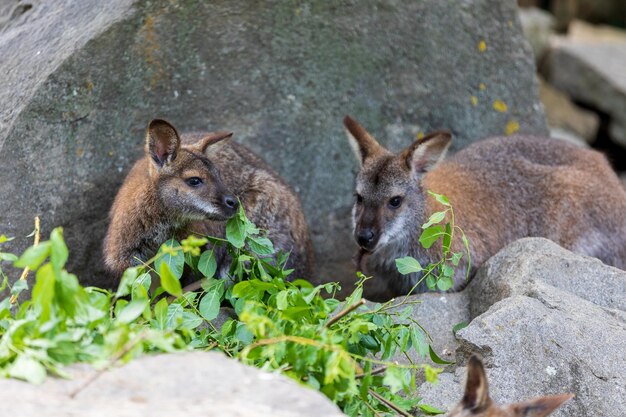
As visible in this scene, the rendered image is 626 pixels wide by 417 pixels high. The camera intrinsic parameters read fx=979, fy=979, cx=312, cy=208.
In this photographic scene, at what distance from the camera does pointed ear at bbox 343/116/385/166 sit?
23.9 feet

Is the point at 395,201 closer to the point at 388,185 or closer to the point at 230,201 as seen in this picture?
the point at 388,185

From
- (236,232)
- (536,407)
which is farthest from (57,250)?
(236,232)

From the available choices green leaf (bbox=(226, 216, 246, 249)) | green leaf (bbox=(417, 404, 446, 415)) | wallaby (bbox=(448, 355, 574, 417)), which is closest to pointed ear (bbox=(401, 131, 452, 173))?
green leaf (bbox=(226, 216, 246, 249))

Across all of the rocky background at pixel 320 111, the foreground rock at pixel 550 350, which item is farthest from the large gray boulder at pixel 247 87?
the foreground rock at pixel 550 350

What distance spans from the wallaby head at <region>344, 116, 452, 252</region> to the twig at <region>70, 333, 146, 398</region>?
10.5 ft

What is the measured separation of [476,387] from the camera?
13.8ft

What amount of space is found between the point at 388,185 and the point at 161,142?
68.0 inches

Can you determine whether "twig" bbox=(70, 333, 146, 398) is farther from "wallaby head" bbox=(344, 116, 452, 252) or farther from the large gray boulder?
"wallaby head" bbox=(344, 116, 452, 252)

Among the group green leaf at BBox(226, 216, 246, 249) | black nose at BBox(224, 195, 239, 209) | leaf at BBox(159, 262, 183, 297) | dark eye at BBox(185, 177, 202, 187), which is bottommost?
green leaf at BBox(226, 216, 246, 249)

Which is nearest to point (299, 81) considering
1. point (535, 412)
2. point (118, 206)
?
point (118, 206)

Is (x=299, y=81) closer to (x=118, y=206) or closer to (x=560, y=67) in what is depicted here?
(x=118, y=206)

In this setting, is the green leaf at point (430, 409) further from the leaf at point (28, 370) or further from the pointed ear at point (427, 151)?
the pointed ear at point (427, 151)

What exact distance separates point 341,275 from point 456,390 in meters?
2.87

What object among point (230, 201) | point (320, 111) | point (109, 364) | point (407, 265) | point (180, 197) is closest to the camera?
point (109, 364)
